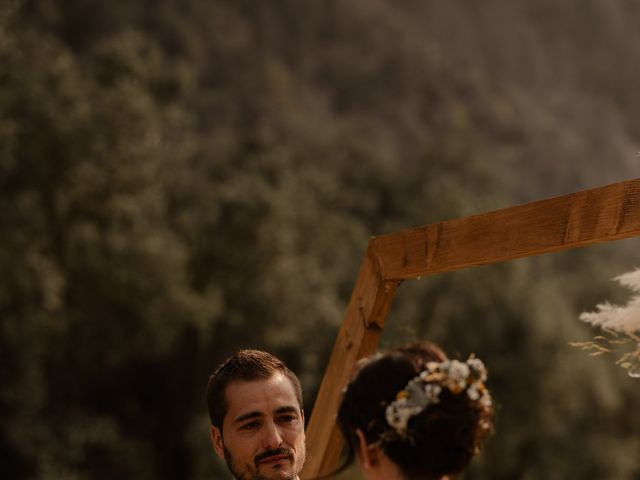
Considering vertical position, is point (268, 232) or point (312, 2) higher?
point (312, 2)

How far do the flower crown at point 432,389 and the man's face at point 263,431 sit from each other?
998mm

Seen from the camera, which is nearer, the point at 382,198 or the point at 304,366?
the point at 304,366

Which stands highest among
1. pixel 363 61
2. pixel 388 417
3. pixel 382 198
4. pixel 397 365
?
pixel 363 61

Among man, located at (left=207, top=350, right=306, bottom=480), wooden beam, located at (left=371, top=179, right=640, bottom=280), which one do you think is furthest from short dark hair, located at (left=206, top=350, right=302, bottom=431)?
Answer: wooden beam, located at (left=371, top=179, right=640, bottom=280)

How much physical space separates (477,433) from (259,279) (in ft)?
49.9

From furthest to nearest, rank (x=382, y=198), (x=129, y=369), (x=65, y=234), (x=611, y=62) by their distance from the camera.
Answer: (x=611, y=62), (x=382, y=198), (x=129, y=369), (x=65, y=234)

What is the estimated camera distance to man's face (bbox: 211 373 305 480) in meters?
2.67

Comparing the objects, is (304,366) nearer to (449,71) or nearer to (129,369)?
(129,369)

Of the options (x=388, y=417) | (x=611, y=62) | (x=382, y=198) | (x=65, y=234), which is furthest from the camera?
(x=611, y=62)

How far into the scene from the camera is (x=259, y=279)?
55.4 ft

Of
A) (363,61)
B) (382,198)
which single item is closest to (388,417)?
(382,198)

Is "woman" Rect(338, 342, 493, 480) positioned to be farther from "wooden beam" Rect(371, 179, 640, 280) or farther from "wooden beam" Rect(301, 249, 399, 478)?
"wooden beam" Rect(301, 249, 399, 478)

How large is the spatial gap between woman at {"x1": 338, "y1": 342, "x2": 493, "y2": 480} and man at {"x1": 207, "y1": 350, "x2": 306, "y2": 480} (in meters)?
0.89

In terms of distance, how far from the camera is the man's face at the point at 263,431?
267 cm
